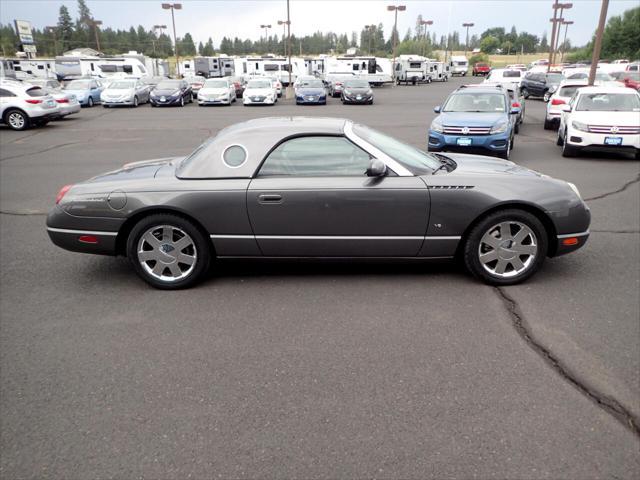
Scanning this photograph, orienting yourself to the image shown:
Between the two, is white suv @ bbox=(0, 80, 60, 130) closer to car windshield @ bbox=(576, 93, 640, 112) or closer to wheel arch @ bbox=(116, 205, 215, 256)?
wheel arch @ bbox=(116, 205, 215, 256)

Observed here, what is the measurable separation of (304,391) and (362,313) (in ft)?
3.91

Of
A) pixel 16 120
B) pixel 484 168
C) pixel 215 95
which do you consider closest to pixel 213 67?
pixel 215 95

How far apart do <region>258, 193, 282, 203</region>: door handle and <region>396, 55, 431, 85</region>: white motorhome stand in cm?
5203

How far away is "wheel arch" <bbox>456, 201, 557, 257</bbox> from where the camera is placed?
15.3ft

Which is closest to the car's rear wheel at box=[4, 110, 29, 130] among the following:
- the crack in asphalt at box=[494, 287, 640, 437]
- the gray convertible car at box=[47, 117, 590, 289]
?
the gray convertible car at box=[47, 117, 590, 289]

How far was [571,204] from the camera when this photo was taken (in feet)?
15.6

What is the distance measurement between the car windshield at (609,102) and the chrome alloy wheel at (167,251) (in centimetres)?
1081

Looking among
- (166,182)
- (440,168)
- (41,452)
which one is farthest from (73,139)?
(41,452)

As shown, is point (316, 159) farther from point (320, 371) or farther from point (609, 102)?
point (609, 102)

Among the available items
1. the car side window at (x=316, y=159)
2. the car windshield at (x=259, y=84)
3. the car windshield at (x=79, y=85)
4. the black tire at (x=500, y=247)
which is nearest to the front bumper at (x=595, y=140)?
the black tire at (x=500, y=247)

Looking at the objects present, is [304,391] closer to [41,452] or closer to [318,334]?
[318,334]

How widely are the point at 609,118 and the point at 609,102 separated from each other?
96cm

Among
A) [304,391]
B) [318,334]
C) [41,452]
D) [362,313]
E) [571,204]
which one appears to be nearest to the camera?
[41,452]

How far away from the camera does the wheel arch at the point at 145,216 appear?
4.68 meters
